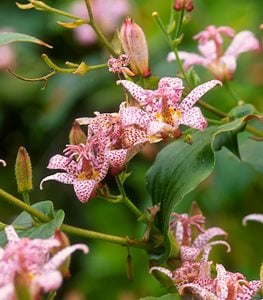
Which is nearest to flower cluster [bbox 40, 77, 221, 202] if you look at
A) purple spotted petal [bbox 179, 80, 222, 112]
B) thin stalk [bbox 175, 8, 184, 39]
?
purple spotted petal [bbox 179, 80, 222, 112]

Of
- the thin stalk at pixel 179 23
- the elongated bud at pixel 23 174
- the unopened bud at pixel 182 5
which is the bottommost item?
the elongated bud at pixel 23 174

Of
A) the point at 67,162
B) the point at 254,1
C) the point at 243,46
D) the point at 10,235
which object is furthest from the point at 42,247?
the point at 254,1

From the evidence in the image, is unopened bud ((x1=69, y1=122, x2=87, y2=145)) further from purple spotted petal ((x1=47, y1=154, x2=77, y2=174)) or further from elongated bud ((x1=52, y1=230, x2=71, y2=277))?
elongated bud ((x1=52, y1=230, x2=71, y2=277))

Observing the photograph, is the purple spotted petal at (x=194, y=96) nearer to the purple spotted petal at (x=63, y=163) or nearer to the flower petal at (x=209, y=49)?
the purple spotted petal at (x=63, y=163)

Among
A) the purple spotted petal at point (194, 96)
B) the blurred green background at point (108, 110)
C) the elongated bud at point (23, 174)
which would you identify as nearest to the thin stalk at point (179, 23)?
the purple spotted petal at point (194, 96)

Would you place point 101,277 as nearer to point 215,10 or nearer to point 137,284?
point 137,284

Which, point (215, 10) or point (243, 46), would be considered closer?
point (243, 46)

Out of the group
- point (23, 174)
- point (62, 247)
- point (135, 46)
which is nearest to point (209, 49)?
point (135, 46)
